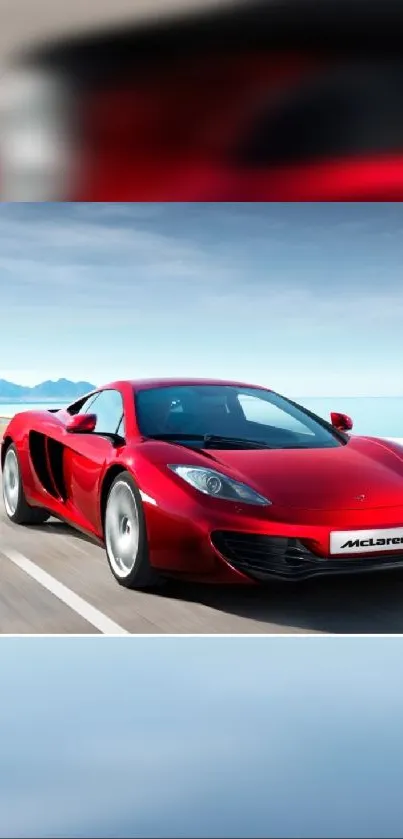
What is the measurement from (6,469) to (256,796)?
501cm

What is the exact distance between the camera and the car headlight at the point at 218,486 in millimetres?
4855

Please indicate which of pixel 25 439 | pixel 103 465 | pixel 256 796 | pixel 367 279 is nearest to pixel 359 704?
pixel 256 796

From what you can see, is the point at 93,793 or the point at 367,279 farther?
the point at 367,279

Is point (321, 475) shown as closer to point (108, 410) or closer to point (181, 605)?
point (181, 605)

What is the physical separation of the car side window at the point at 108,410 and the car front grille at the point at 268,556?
1.31 metres

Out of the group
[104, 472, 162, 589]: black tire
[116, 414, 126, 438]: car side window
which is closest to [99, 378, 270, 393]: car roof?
[116, 414, 126, 438]: car side window

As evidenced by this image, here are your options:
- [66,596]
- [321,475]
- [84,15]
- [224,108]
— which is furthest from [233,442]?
[224,108]

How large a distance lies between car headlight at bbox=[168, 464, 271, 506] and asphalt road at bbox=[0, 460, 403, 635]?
1.85 ft

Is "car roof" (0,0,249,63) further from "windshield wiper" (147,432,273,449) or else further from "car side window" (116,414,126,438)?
"windshield wiper" (147,432,273,449)

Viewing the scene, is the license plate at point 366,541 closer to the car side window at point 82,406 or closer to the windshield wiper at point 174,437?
the windshield wiper at point 174,437

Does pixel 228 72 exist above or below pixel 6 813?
above

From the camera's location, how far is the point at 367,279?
46.0 m

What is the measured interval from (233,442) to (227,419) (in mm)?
345

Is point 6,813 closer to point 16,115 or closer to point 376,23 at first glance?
point 376,23
